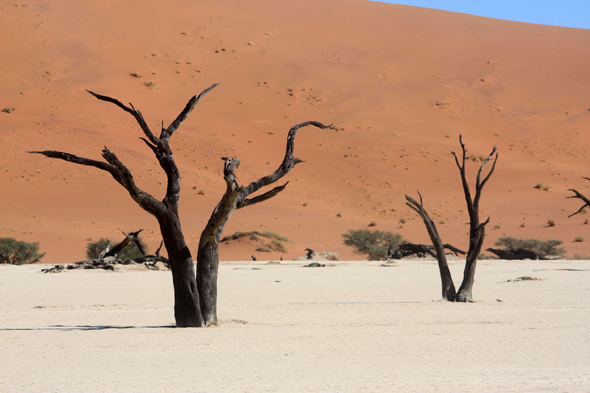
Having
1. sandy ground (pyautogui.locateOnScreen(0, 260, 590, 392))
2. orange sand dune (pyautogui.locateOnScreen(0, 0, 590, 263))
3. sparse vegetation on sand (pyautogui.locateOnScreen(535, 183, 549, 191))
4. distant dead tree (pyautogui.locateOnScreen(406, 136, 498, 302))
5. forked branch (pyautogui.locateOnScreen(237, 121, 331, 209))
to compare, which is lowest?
sandy ground (pyautogui.locateOnScreen(0, 260, 590, 392))

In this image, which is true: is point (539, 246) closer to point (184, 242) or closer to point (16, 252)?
point (16, 252)

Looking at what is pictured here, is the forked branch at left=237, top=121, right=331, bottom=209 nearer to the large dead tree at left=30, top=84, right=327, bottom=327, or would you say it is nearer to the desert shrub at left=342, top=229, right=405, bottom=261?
the large dead tree at left=30, top=84, right=327, bottom=327

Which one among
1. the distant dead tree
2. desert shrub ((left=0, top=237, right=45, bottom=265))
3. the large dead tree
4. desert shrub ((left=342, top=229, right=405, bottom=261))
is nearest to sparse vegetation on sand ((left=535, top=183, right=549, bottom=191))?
desert shrub ((left=342, top=229, right=405, bottom=261))

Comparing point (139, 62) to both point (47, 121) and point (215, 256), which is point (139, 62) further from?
point (215, 256)

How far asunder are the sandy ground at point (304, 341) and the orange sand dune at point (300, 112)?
18120 mm

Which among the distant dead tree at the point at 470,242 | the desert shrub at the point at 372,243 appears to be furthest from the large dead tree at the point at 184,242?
the desert shrub at the point at 372,243

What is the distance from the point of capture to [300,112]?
192ft

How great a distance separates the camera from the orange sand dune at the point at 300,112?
139ft

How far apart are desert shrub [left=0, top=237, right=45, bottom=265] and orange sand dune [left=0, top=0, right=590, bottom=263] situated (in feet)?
7.99

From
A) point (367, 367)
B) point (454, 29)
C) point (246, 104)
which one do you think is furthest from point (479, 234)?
point (454, 29)

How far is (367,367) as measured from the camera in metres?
6.69

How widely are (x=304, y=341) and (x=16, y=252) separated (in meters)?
23.3

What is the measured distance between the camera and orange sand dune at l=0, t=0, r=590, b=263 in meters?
42.4

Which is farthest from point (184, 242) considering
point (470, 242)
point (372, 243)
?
point (372, 243)
